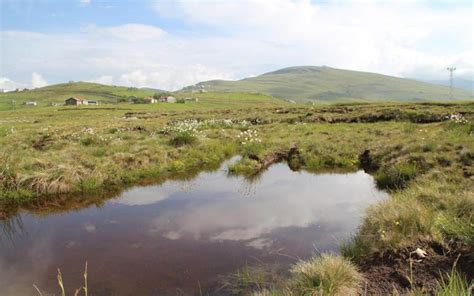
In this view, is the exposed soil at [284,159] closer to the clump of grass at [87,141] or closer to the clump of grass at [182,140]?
the clump of grass at [182,140]

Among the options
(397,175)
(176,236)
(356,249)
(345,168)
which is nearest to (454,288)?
(356,249)

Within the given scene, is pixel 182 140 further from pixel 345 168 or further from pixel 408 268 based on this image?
pixel 408 268

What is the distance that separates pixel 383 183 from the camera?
13.8 meters

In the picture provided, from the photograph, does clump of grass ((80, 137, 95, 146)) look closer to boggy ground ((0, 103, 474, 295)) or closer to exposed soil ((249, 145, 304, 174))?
boggy ground ((0, 103, 474, 295))

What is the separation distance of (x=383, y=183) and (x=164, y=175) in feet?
31.2

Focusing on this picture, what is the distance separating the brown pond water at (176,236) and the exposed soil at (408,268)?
138 cm

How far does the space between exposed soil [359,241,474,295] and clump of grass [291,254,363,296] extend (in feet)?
0.93

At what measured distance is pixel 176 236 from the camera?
9305 millimetres

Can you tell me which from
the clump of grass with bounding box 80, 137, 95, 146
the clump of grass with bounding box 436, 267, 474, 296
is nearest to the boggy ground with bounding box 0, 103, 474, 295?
the clump of grass with bounding box 80, 137, 95, 146

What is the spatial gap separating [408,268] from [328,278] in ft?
6.13

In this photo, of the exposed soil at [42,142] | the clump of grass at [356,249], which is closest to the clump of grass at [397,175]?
the clump of grass at [356,249]

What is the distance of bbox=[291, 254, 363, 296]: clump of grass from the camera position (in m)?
5.91

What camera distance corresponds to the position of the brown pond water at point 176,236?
727cm

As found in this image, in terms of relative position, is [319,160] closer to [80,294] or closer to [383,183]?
[383,183]
